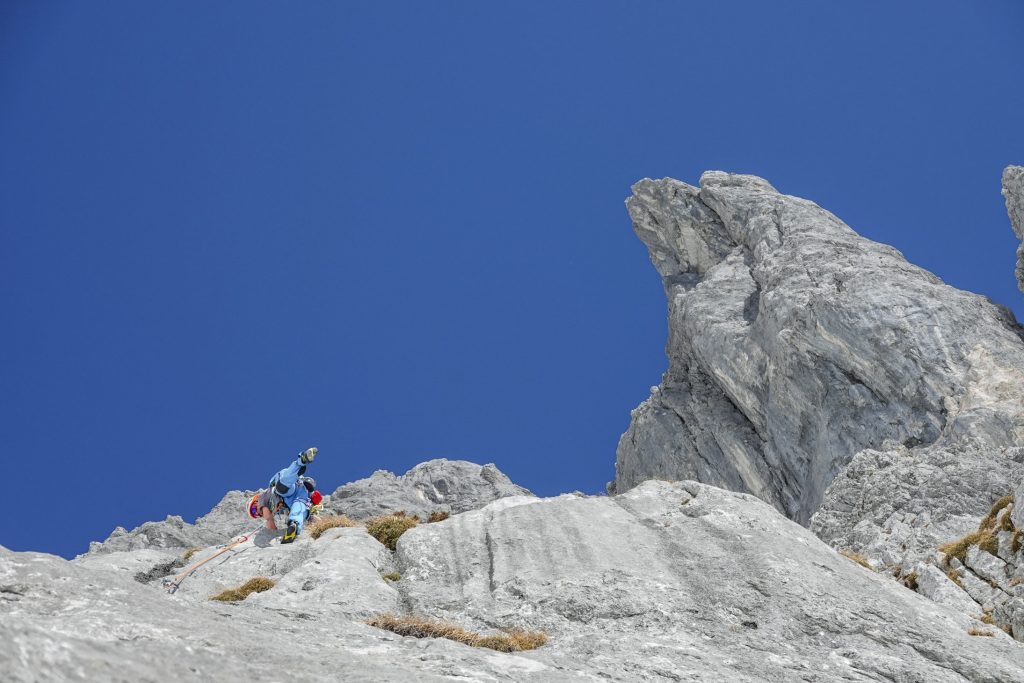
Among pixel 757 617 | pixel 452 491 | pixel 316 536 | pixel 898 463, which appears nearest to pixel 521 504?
pixel 316 536

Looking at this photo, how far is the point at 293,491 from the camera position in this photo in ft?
109

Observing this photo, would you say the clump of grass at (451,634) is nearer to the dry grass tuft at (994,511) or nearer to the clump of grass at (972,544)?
the clump of grass at (972,544)

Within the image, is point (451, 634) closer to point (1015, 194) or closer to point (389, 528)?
point (389, 528)

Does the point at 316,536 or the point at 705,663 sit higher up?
the point at 316,536

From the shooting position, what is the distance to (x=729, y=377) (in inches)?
2953

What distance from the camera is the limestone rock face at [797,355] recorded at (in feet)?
193

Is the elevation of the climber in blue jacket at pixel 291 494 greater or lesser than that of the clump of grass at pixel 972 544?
greater

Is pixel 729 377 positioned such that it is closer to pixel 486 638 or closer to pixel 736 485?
pixel 736 485

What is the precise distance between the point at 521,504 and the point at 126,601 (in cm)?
1677

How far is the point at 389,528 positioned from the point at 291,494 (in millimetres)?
5917

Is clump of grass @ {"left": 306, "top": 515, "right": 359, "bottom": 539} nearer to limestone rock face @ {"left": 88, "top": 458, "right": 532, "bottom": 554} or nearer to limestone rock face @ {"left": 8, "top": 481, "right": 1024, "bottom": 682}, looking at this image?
limestone rock face @ {"left": 8, "top": 481, "right": 1024, "bottom": 682}

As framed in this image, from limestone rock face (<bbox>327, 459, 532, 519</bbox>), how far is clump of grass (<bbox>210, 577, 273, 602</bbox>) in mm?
51997

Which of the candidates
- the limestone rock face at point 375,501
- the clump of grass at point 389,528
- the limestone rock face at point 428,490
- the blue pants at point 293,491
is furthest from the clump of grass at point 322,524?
the limestone rock face at point 428,490

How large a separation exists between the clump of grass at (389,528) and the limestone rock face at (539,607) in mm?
543
